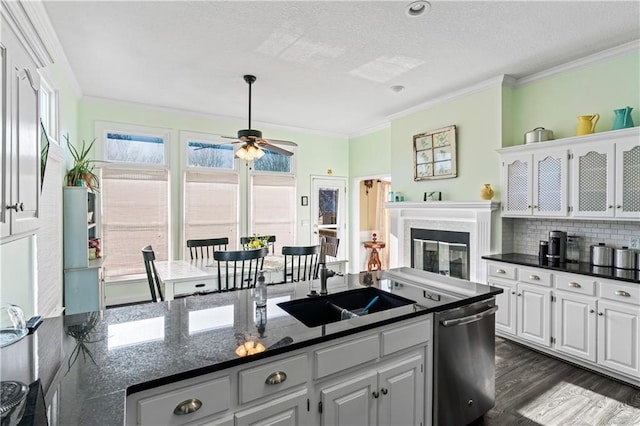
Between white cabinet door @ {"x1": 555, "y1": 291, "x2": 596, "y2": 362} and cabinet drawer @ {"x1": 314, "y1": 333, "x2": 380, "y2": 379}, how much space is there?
2.47 metres

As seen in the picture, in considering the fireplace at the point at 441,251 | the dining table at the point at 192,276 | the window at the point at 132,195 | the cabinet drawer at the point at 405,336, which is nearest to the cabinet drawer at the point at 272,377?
the cabinet drawer at the point at 405,336

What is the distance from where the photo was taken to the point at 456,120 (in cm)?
446

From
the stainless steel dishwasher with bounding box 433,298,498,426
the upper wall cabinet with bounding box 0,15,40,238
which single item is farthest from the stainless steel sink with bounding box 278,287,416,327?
the upper wall cabinet with bounding box 0,15,40,238

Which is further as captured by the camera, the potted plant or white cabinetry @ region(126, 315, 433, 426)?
the potted plant

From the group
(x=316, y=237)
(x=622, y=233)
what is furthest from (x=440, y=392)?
(x=316, y=237)

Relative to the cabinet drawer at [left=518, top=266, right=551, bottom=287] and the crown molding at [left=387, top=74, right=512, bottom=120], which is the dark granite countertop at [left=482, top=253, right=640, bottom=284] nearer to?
the cabinet drawer at [left=518, top=266, right=551, bottom=287]

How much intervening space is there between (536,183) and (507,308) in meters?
1.42

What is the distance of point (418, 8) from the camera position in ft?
8.47

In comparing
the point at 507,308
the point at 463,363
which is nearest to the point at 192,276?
the point at 463,363

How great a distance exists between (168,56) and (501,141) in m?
3.91

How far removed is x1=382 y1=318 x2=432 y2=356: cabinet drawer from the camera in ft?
5.54

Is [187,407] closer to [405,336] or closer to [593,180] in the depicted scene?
[405,336]

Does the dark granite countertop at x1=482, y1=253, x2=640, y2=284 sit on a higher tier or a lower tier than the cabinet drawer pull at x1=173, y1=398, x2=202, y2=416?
higher

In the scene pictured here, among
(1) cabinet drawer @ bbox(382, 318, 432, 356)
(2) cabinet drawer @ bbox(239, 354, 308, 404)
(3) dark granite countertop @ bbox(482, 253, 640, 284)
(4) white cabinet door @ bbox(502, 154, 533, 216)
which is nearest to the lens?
(2) cabinet drawer @ bbox(239, 354, 308, 404)
